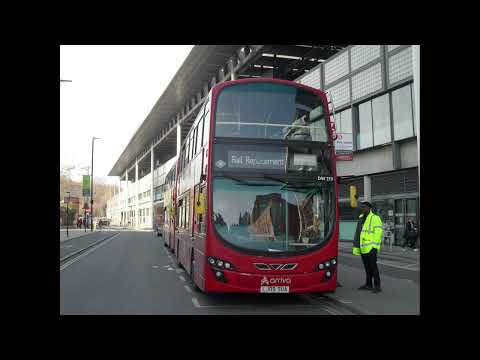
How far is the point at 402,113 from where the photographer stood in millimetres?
23453

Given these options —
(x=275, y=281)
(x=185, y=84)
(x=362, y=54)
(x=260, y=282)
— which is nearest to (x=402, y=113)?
(x=362, y=54)

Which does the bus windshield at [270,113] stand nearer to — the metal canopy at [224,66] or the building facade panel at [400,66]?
the building facade panel at [400,66]

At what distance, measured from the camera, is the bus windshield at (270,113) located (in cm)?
865

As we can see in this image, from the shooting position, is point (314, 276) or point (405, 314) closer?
point (405, 314)

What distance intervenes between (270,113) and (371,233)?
3.21 metres

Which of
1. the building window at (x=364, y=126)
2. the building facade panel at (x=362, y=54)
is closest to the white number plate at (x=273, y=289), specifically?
the building facade panel at (x=362, y=54)

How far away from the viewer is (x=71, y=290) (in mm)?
10750

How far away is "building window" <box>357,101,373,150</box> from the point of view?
2645cm

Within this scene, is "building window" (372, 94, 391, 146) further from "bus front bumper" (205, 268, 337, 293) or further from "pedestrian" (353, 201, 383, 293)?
"bus front bumper" (205, 268, 337, 293)

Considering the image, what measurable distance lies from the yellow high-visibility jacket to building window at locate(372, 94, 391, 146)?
1576cm
